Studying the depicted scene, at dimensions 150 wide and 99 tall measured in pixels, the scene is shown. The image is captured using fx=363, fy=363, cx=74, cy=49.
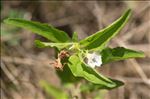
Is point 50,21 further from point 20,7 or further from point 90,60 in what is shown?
point 90,60

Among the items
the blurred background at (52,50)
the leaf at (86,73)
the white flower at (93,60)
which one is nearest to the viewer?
the leaf at (86,73)

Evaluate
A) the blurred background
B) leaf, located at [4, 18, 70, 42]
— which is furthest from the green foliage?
the blurred background

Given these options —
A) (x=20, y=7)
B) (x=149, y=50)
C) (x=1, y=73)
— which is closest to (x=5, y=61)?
(x=1, y=73)

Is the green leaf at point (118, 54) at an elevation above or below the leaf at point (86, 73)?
above

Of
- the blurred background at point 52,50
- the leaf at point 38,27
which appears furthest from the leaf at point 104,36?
the blurred background at point 52,50

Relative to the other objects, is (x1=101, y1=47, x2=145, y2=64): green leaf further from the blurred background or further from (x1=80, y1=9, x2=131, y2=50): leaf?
the blurred background

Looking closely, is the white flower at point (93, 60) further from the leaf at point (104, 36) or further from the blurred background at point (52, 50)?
the blurred background at point (52, 50)

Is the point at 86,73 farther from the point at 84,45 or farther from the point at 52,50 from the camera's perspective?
the point at 52,50
